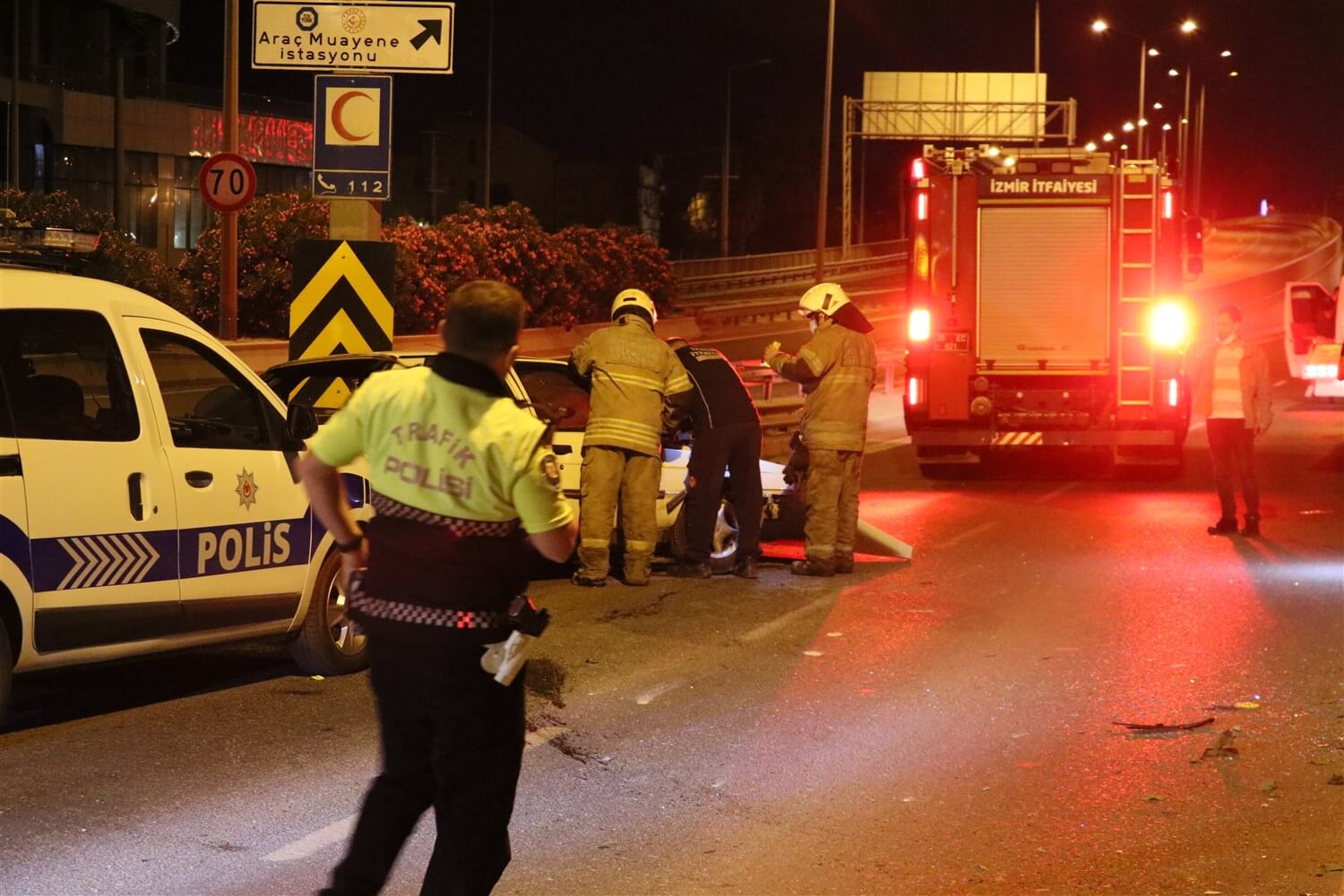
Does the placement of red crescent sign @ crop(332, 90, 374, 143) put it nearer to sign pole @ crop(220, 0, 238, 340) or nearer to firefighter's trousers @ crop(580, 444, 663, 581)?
firefighter's trousers @ crop(580, 444, 663, 581)

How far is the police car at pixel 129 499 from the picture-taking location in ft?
21.3

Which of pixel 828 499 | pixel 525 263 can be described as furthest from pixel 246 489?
pixel 525 263

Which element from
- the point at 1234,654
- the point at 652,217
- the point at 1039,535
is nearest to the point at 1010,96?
the point at 652,217

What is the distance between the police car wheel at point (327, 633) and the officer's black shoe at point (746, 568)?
3.68m

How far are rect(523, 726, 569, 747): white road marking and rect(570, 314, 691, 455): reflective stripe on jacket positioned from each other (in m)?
3.56

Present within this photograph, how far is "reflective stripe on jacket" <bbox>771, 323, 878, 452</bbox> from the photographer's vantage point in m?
11.4

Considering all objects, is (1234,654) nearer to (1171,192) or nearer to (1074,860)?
(1074,860)

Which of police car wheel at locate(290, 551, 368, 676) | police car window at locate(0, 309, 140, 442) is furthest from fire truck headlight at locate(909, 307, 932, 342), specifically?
police car window at locate(0, 309, 140, 442)

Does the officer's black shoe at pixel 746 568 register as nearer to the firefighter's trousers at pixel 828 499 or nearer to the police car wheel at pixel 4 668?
the firefighter's trousers at pixel 828 499

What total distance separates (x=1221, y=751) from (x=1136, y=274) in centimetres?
1066

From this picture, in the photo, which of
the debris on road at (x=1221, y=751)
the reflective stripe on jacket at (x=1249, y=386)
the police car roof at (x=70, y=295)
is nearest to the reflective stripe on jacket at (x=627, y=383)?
the police car roof at (x=70, y=295)

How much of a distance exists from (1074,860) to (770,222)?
95226mm

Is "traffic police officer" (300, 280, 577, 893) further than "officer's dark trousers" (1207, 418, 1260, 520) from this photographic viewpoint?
No

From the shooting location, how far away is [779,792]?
6250mm
